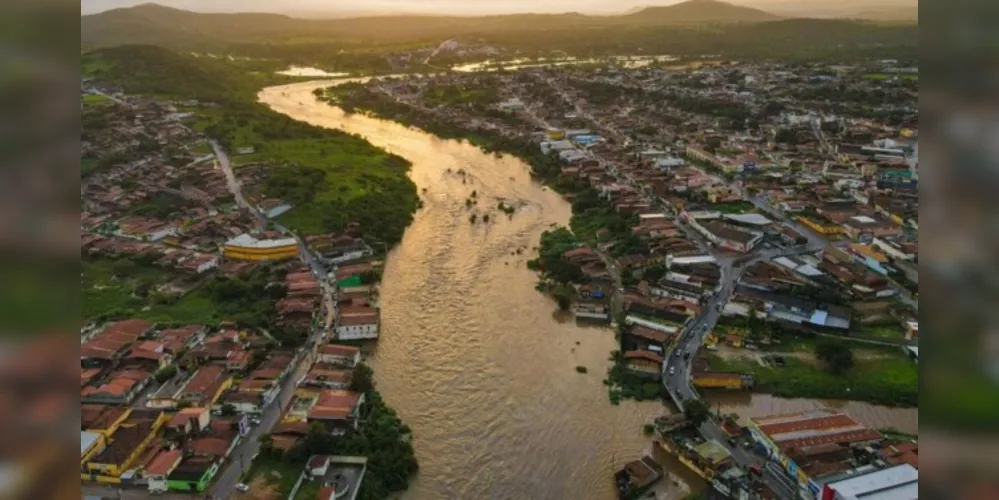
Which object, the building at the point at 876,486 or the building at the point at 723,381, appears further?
the building at the point at 723,381

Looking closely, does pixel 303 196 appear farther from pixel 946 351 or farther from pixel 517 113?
pixel 946 351

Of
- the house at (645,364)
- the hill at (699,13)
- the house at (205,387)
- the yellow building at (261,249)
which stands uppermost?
the hill at (699,13)

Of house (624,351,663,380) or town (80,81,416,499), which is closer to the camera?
town (80,81,416,499)

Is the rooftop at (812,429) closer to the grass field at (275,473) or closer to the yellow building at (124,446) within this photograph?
the grass field at (275,473)

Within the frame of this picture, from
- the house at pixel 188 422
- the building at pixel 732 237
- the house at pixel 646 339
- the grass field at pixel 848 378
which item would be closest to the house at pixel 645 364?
the house at pixel 646 339

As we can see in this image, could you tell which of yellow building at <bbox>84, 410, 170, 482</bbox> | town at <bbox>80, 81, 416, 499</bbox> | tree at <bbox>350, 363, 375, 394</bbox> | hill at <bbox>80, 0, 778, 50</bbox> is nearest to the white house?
town at <bbox>80, 81, 416, 499</bbox>

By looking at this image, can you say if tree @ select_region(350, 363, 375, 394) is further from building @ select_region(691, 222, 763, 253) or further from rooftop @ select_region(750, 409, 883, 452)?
building @ select_region(691, 222, 763, 253)

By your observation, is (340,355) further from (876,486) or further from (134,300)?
(876,486)

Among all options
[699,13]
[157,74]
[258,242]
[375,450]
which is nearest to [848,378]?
[375,450]
